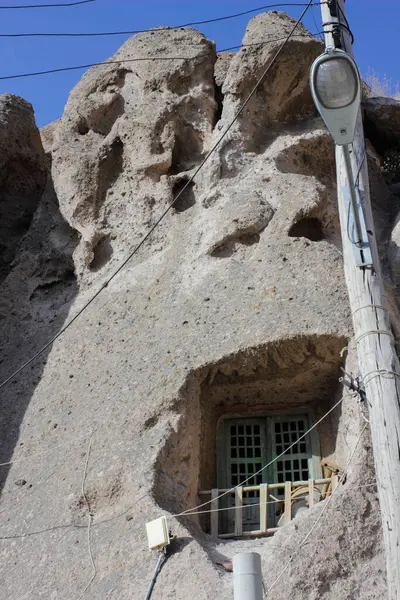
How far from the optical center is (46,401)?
9320 millimetres

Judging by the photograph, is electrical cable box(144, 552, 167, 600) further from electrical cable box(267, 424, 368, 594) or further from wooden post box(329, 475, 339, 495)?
wooden post box(329, 475, 339, 495)

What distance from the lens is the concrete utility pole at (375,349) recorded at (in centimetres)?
538

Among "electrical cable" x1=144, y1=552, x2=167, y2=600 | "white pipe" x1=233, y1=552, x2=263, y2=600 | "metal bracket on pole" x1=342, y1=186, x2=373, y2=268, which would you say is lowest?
"white pipe" x1=233, y1=552, x2=263, y2=600

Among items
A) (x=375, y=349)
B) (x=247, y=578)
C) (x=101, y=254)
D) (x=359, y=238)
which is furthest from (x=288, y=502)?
(x=101, y=254)

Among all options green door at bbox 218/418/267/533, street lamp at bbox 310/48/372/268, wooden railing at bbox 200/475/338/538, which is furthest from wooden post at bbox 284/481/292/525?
street lamp at bbox 310/48/372/268

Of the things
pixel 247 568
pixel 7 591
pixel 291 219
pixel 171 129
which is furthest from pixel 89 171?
pixel 247 568

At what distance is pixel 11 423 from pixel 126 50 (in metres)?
6.25

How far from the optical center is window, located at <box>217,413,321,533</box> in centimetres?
852

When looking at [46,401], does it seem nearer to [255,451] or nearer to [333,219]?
[255,451]

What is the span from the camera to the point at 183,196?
11.0 metres

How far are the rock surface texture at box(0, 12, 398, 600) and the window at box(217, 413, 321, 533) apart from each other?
177 millimetres

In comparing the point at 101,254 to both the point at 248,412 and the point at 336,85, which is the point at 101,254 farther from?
the point at 336,85

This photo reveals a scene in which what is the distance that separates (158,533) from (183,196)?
5178 millimetres

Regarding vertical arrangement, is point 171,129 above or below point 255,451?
above
